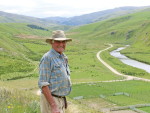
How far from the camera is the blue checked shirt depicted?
7.43 metres

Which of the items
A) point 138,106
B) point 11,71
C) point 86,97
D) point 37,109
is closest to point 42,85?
point 37,109

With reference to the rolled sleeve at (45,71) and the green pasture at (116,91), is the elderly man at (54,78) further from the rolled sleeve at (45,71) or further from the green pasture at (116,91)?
the green pasture at (116,91)

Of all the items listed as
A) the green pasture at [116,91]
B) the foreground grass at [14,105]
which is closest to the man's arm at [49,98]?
the foreground grass at [14,105]

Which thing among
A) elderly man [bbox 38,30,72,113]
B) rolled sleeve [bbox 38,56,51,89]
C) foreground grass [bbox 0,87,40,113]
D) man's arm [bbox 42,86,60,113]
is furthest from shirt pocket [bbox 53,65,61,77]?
foreground grass [bbox 0,87,40,113]

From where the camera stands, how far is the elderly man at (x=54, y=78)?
24.3 feet

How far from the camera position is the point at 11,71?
64.7 meters

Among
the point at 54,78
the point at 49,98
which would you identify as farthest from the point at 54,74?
the point at 49,98

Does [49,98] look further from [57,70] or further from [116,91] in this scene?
[116,91]

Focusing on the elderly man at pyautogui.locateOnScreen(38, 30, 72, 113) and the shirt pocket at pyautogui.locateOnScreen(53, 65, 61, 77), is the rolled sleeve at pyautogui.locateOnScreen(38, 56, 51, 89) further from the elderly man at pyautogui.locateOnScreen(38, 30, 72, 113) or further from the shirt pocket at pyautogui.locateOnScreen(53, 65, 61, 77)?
the shirt pocket at pyautogui.locateOnScreen(53, 65, 61, 77)

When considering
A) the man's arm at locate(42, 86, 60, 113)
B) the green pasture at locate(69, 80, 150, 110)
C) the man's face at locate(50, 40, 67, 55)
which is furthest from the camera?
the green pasture at locate(69, 80, 150, 110)

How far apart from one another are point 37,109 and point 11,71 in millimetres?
58280

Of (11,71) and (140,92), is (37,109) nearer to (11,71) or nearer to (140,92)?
(140,92)

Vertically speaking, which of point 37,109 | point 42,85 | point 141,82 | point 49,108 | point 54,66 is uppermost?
point 54,66

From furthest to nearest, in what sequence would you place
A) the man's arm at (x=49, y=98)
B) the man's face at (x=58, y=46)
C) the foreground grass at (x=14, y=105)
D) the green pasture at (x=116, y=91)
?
the green pasture at (x=116, y=91) → the foreground grass at (x=14, y=105) → the man's face at (x=58, y=46) → the man's arm at (x=49, y=98)
